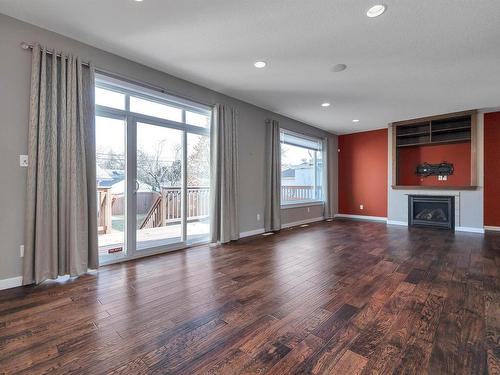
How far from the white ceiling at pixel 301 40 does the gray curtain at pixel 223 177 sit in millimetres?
572

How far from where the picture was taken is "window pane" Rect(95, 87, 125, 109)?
10.3 ft

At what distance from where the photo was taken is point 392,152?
6.51 metres

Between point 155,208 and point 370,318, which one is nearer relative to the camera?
point 370,318

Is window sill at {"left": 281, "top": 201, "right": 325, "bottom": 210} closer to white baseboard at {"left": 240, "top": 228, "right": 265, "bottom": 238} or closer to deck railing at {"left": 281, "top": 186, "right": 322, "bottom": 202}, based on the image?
deck railing at {"left": 281, "top": 186, "right": 322, "bottom": 202}

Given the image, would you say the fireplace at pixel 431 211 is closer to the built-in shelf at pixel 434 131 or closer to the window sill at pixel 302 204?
the built-in shelf at pixel 434 131

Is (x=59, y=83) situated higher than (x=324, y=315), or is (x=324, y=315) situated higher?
(x=59, y=83)

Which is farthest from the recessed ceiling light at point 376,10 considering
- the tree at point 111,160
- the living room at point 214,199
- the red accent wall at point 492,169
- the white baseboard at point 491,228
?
the white baseboard at point 491,228

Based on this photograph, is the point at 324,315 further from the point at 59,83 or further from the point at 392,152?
the point at 392,152

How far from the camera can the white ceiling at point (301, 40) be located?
90.6 inches

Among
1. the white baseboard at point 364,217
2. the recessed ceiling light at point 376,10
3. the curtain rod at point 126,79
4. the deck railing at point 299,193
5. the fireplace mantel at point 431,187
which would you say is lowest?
the white baseboard at point 364,217

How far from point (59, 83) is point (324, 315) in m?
3.42

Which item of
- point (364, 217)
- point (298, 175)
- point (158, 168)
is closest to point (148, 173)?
point (158, 168)

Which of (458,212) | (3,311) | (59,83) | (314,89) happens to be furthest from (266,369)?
(458,212)

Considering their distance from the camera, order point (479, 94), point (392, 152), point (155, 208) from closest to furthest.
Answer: point (155, 208), point (479, 94), point (392, 152)
